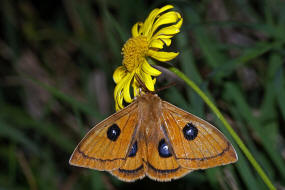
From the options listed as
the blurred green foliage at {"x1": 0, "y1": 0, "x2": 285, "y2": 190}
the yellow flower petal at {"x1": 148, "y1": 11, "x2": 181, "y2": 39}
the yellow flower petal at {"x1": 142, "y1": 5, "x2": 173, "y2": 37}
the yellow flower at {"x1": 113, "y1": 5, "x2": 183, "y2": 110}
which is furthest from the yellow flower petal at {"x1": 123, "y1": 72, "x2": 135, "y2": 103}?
the yellow flower petal at {"x1": 148, "y1": 11, "x2": 181, "y2": 39}

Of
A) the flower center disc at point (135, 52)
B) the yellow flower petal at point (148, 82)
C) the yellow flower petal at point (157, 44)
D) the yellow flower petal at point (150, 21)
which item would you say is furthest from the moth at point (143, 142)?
the yellow flower petal at point (150, 21)

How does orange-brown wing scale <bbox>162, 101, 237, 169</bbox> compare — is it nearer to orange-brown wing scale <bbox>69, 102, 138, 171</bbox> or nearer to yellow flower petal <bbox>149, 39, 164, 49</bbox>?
orange-brown wing scale <bbox>69, 102, 138, 171</bbox>

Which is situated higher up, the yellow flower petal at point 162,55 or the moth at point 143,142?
the yellow flower petal at point 162,55

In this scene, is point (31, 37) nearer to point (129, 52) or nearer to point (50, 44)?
point (50, 44)

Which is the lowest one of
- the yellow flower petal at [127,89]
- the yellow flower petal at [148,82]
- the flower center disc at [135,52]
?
the yellow flower petal at [148,82]

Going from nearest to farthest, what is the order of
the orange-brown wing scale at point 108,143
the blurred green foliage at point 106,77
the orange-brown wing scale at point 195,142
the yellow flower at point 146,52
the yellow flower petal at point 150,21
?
the orange-brown wing scale at point 195,142
the yellow flower at point 146,52
the orange-brown wing scale at point 108,143
the yellow flower petal at point 150,21
the blurred green foliage at point 106,77

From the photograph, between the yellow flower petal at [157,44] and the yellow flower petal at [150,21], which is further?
the yellow flower petal at [150,21]

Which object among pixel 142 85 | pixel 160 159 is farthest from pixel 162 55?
pixel 160 159

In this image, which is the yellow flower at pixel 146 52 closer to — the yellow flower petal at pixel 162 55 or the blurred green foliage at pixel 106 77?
the yellow flower petal at pixel 162 55
